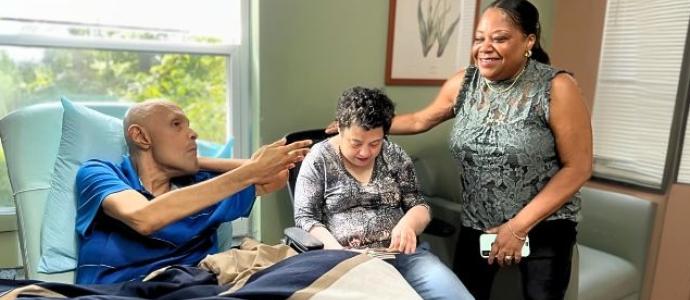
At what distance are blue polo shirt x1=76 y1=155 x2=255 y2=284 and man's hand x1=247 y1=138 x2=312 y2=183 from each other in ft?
0.53

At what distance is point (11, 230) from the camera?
76.0 inches

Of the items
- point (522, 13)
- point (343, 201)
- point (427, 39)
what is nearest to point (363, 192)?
point (343, 201)

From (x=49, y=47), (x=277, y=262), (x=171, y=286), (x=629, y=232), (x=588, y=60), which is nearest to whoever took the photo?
(x=171, y=286)

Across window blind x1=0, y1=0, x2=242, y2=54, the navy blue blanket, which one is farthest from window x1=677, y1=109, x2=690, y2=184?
window blind x1=0, y1=0, x2=242, y2=54

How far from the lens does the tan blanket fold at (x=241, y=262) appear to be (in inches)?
53.7

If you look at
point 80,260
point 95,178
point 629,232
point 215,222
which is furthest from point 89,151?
point 629,232

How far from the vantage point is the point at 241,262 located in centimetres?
142

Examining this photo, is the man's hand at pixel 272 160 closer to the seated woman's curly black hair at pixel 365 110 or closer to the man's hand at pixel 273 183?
the man's hand at pixel 273 183

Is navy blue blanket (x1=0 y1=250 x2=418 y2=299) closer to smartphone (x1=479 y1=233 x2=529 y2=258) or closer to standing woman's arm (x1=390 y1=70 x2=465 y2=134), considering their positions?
smartphone (x1=479 y1=233 x2=529 y2=258)

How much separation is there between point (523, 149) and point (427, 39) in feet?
3.59

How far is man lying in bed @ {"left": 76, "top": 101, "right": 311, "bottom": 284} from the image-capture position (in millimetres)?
1418

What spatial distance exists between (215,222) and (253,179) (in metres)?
0.22

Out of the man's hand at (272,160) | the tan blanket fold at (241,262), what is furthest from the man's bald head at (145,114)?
the tan blanket fold at (241,262)

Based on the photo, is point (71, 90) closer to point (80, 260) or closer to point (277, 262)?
point (80, 260)
